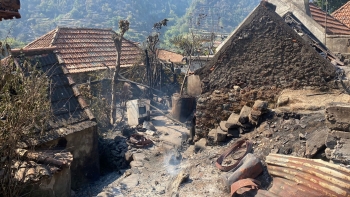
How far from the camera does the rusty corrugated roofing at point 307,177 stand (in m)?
3.62

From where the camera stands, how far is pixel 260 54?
7219mm

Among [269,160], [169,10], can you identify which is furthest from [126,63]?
[169,10]

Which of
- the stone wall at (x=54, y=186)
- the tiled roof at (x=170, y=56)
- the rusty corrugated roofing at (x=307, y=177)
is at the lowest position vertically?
the stone wall at (x=54, y=186)

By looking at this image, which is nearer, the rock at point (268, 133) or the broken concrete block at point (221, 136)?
the rock at point (268, 133)

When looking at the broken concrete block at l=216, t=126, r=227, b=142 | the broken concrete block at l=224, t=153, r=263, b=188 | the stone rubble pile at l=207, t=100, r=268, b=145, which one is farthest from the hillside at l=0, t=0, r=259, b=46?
the broken concrete block at l=224, t=153, r=263, b=188

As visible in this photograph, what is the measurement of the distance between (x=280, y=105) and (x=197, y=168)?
7.41ft

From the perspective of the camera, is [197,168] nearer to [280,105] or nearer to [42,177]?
[280,105]

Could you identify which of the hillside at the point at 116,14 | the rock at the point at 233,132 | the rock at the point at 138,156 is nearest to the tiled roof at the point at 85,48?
the rock at the point at 138,156

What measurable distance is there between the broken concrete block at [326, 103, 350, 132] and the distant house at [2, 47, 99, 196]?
4996mm

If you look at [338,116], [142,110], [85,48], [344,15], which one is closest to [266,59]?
[338,116]

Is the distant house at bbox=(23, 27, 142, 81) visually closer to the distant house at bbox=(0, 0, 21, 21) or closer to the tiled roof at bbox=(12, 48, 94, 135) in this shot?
the tiled roof at bbox=(12, 48, 94, 135)

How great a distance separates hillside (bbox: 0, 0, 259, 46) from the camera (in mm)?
61156

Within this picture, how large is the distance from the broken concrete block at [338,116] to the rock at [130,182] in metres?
4.31

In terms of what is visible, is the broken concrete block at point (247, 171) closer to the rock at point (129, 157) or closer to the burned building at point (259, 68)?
the burned building at point (259, 68)
